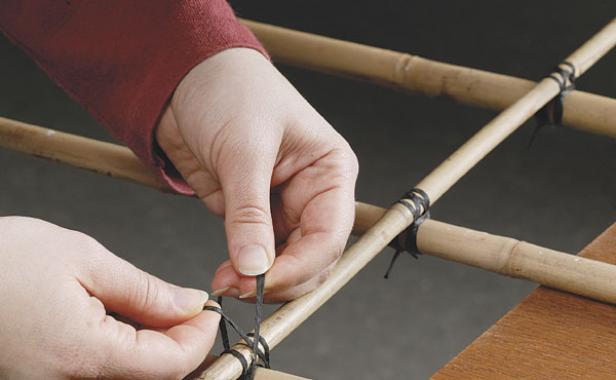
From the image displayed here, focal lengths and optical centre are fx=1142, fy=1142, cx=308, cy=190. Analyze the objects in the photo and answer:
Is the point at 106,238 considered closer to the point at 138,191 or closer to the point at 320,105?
the point at 138,191

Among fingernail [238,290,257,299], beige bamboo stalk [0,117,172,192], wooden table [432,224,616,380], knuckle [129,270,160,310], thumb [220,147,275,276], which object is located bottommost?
beige bamboo stalk [0,117,172,192]

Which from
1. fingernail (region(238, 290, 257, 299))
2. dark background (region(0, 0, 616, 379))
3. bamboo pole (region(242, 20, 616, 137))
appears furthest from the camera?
dark background (region(0, 0, 616, 379))

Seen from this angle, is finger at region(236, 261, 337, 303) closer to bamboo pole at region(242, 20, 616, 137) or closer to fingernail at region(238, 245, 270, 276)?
fingernail at region(238, 245, 270, 276)

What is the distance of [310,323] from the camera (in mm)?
1466

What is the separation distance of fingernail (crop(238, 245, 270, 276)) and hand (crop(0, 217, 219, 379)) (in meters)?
0.04

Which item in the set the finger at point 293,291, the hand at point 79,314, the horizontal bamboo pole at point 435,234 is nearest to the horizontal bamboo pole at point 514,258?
the horizontal bamboo pole at point 435,234

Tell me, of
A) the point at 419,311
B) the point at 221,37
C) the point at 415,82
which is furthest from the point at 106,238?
the point at 221,37

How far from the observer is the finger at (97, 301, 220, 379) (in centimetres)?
54

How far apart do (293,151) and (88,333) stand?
216mm

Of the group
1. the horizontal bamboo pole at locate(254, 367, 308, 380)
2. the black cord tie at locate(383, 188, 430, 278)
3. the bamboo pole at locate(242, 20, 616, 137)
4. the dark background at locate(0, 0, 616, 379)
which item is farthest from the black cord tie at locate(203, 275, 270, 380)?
the dark background at locate(0, 0, 616, 379)

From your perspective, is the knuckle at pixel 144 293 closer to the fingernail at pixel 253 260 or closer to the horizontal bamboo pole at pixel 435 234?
the fingernail at pixel 253 260

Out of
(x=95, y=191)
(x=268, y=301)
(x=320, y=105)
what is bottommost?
(x=95, y=191)

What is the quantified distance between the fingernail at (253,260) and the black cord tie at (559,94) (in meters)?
0.36

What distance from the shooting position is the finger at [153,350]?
542 millimetres
